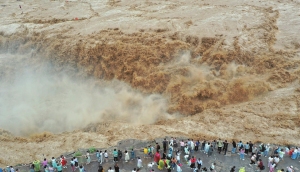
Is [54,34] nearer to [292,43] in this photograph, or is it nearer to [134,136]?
[134,136]

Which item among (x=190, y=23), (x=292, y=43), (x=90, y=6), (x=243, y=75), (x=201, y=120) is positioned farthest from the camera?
(x=90, y=6)

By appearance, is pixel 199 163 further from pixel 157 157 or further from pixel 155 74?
pixel 155 74

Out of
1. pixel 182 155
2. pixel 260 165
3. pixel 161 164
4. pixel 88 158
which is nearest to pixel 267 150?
pixel 260 165

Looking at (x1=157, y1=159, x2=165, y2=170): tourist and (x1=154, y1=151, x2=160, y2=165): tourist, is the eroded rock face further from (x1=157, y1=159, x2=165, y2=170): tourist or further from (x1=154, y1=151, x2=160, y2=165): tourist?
(x1=157, y1=159, x2=165, y2=170): tourist

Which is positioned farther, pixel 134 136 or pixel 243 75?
pixel 243 75

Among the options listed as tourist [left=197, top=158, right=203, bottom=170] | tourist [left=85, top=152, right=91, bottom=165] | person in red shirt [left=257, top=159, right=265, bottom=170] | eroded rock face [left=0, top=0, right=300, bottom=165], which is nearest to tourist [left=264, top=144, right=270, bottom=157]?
person in red shirt [left=257, top=159, right=265, bottom=170]

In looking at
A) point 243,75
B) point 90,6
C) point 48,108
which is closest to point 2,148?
point 48,108
